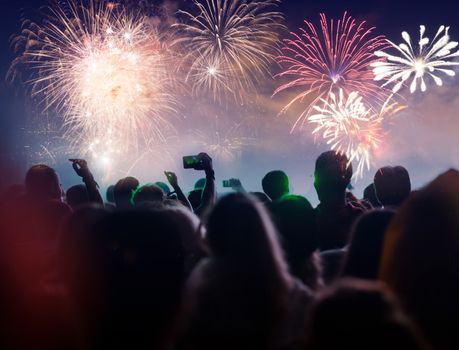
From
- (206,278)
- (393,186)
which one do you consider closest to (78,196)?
(206,278)

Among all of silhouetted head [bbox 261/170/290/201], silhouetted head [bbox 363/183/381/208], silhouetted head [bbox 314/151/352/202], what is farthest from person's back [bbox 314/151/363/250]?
silhouetted head [bbox 363/183/381/208]

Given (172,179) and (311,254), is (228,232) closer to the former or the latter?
(311,254)

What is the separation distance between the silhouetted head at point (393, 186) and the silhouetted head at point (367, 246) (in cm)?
240

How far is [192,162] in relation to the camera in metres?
7.80

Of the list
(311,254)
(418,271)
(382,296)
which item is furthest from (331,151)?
(382,296)

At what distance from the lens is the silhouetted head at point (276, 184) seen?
272 inches

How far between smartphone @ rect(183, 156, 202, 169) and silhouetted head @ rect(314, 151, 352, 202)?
296 cm

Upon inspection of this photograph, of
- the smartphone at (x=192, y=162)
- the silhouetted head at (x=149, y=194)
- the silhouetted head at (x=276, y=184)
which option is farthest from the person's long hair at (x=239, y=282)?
the smartphone at (x=192, y=162)

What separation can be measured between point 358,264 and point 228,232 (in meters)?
1.29

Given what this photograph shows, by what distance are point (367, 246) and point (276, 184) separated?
12.3ft

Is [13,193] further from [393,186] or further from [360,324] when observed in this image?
[393,186]

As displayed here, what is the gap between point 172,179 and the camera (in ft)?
26.7

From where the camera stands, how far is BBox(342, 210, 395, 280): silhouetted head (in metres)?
3.14

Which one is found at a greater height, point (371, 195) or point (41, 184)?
point (41, 184)
